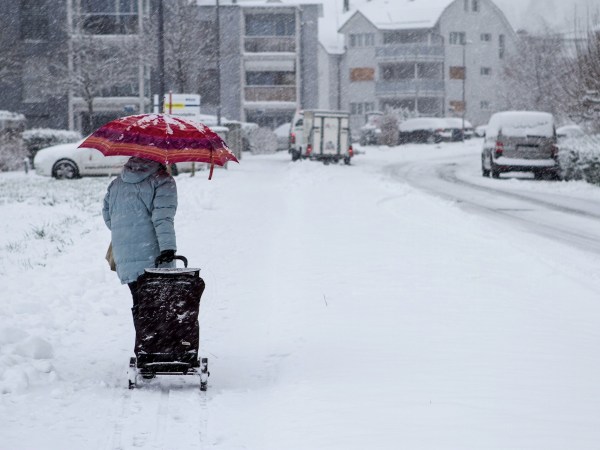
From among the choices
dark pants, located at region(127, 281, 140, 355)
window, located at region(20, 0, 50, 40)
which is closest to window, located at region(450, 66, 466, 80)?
window, located at region(20, 0, 50, 40)

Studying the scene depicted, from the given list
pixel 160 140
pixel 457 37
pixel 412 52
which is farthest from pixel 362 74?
pixel 160 140

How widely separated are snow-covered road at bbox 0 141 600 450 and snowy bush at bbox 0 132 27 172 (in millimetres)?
17557

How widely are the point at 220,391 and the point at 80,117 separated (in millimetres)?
49666

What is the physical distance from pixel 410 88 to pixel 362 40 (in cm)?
786

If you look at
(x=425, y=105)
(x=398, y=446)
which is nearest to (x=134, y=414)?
(x=398, y=446)

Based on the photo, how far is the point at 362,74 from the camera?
82.4 metres

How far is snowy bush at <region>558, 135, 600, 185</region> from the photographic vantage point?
24312 mm

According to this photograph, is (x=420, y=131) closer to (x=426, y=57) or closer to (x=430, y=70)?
(x=426, y=57)

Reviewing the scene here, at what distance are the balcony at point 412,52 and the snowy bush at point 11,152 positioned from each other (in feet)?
168

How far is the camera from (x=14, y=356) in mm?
6375

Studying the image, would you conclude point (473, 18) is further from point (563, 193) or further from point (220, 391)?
point (220, 391)

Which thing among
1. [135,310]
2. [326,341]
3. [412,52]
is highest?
[412,52]

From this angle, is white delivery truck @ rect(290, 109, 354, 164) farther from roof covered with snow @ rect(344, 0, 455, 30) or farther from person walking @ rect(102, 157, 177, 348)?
roof covered with snow @ rect(344, 0, 455, 30)

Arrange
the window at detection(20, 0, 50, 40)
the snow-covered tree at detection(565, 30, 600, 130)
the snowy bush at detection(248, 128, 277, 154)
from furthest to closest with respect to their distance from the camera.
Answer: the window at detection(20, 0, 50, 40) < the snowy bush at detection(248, 128, 277, 154) < the snow-covered tree at detection(565, 30, 600, 130)
